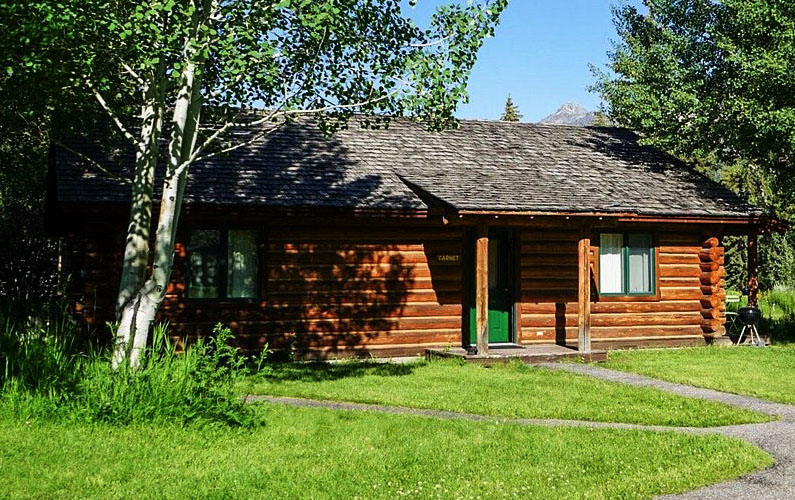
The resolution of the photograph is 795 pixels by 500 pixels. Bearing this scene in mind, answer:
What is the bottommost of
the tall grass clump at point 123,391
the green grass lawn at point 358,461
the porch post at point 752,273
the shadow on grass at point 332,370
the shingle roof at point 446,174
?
the shadow on grass at point 332,370

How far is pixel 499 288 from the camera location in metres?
18.9

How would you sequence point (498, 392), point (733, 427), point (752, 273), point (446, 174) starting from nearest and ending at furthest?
point (733, 427)
point (498, 392)
point (446, 174)
point (752, 273)

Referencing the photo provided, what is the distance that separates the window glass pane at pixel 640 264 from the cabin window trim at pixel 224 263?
Answer: 848 centimetres

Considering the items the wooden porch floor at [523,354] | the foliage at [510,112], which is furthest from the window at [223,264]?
the foliage at [510,112]

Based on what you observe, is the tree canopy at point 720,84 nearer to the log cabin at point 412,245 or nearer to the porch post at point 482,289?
the log cabin at point 412,245

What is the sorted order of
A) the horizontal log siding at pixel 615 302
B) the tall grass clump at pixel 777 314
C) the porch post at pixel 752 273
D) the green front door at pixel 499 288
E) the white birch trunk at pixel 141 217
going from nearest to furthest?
the white birch trunk at pixel 141 217
the green front door at pixel 499 288
the horizontal log siding at pixel 615 302
the porch post at pixel 752 273
the tall grass clump at pixel 777 314

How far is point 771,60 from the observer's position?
1792 cm

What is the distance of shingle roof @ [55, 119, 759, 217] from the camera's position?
16.7 m

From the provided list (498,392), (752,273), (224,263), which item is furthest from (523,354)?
(752,273)

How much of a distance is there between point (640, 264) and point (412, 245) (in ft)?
18.4

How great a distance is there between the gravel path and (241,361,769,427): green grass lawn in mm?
447

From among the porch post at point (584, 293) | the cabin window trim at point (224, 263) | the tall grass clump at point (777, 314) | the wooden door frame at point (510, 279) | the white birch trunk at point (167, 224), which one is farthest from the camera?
the tall grass clump at point (777, 314)

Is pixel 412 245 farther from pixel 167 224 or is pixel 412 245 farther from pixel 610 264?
pixel 167 224

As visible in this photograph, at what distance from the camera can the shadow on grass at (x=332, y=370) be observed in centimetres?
1440
